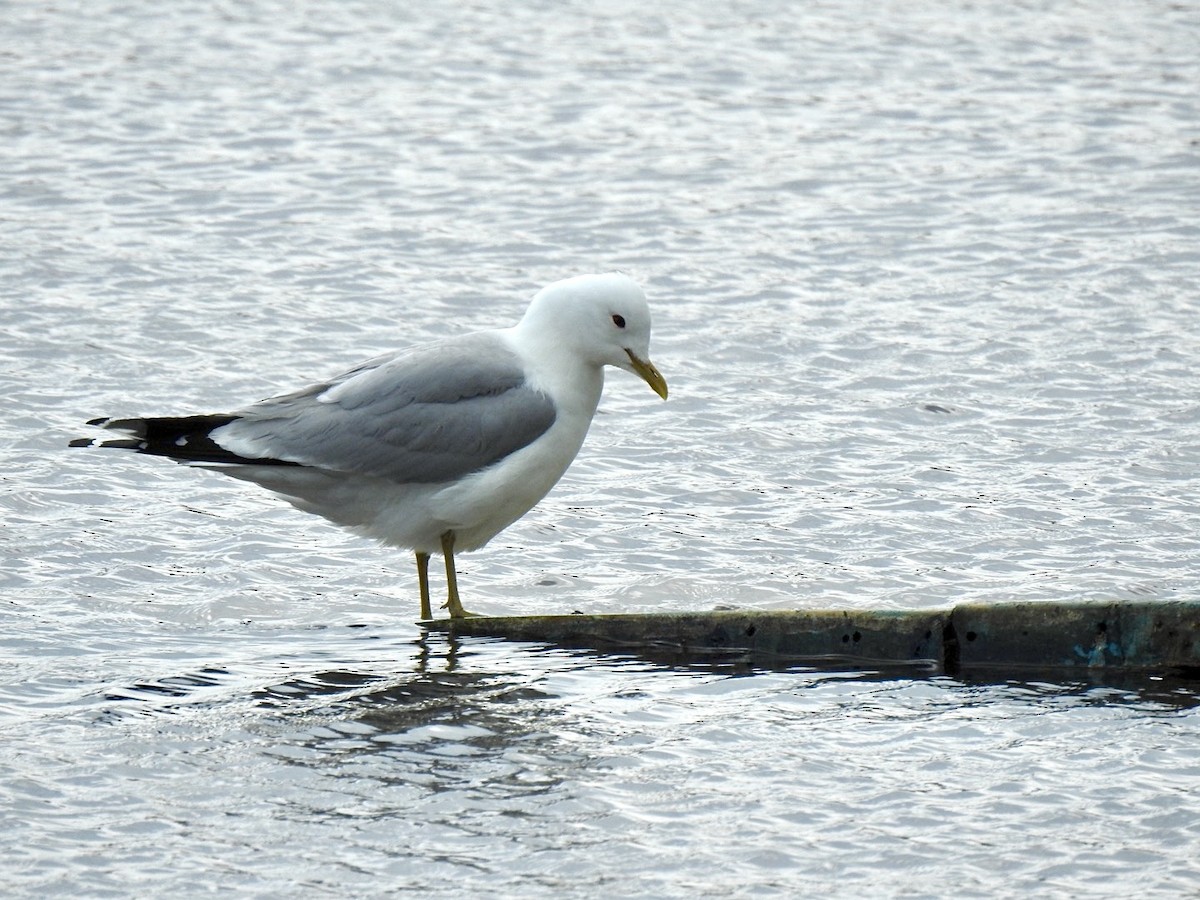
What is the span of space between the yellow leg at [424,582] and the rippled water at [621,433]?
7.1 inches

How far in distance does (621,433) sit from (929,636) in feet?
9.92

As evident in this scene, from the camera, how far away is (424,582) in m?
6.60

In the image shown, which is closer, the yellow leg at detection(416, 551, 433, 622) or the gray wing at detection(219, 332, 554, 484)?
the gray wing at detection(219, 332, 554, 484)

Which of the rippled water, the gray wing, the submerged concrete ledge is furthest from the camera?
the gray wing

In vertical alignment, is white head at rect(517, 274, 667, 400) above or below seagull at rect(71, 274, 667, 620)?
above

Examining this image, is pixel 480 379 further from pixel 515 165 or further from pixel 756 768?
pixel 515 165

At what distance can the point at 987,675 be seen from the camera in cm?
577

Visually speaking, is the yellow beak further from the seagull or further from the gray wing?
the gray wing

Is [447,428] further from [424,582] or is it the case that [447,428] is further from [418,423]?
[424,582]

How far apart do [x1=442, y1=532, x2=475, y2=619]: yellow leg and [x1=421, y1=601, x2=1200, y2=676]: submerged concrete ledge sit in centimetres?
44

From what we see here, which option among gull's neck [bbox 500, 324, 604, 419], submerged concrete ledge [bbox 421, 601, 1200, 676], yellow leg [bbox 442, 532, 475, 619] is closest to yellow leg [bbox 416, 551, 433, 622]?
yellow leg [bbox 442, 532, 475, 619]

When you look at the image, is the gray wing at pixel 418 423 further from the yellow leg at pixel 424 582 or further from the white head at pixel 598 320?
the yellow leg at pixel 424 582

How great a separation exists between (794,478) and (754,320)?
86.7 inches

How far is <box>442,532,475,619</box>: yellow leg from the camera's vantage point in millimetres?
6453
